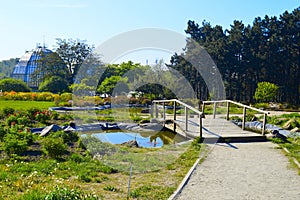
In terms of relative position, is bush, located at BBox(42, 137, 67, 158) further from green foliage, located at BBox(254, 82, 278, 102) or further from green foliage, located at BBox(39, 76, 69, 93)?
green foliage, located at BBox(39, 76, 69, 93)

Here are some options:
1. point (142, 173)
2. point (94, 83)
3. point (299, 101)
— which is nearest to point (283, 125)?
point (142, 173)

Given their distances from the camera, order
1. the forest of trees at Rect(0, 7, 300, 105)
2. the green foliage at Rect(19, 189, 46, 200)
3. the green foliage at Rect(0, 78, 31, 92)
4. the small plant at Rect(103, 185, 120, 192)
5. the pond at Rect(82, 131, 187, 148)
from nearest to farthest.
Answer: the green foliage at Rect(19, 189, 46, 200), the small plant at Rect(103, 185, 120, 192), the pond at Rect(82, 131, 187, 148), the forest of trees at Rect(0, 7, 300, 105), the green foliage at Rect(0, 78, 31, 92)

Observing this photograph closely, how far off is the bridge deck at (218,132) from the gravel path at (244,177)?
144cm

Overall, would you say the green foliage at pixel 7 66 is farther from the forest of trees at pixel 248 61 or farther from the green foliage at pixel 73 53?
the forest of trees at pixel 248 61

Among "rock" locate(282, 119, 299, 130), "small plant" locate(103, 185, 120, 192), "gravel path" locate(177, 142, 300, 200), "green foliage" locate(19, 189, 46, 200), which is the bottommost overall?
"small plant" locate(103, 185, 120, 192)

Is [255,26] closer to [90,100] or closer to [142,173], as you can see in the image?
[90,100]

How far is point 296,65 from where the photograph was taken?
1228 inches

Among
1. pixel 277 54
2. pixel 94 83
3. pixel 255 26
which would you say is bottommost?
pixel 94 83

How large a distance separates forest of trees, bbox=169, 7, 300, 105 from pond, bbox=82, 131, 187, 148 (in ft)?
59.9

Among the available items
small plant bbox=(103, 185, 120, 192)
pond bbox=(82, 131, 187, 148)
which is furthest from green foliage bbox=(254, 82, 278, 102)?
small plant bbox=(103, 185, 120, 192)

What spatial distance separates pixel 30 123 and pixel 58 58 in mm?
37271

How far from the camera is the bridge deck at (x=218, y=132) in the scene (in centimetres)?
1083

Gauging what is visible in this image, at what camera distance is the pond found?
12.1 metres

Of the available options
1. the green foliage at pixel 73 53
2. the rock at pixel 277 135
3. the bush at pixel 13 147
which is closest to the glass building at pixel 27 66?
the green foliage at pixel 73 53
